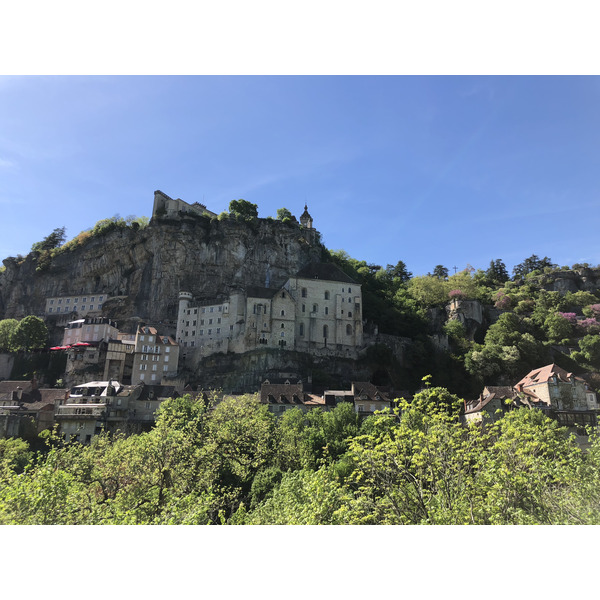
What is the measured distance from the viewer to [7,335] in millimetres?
50375

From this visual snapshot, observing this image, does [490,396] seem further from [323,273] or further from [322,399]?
[323,273]

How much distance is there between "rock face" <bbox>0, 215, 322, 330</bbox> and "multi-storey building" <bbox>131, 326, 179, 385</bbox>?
778 cm

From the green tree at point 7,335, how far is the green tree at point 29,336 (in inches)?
18.5

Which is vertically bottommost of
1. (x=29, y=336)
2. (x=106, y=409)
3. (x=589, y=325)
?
(x=106, y=409)

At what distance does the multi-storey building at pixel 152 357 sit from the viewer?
4375cm

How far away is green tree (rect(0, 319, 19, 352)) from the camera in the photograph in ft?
163

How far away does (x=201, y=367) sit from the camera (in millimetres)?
44781

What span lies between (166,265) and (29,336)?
616 inches

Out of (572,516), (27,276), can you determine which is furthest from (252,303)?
(572,516)

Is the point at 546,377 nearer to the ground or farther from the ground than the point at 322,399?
farther from the ground

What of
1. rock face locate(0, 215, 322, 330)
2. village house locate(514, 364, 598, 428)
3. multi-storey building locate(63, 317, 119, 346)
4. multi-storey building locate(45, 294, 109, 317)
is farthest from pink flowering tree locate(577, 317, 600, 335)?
multi-storey building locate(45, 294, 109, 317)

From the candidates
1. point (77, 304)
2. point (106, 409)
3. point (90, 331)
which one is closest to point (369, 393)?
point (106, 409)

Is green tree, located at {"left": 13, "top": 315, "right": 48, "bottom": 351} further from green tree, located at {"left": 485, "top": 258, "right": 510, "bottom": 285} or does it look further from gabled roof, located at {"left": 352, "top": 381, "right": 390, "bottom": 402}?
green tree, located at {"left": 485, "top": 258, "right": 510, "bottom": 285}
